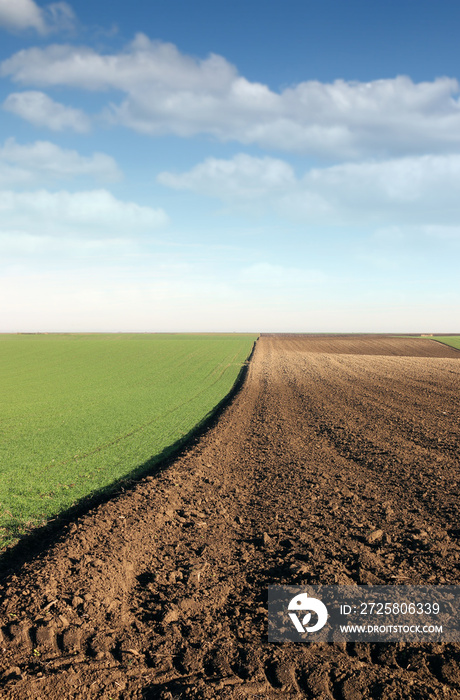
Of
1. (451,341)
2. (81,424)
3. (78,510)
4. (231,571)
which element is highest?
(451,341)

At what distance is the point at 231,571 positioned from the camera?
6.47 metres

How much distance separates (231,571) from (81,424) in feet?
43.1

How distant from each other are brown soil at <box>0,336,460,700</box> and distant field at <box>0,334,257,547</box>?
1.68 meters

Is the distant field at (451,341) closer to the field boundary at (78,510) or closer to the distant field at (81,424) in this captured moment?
the distant field at (81,424)

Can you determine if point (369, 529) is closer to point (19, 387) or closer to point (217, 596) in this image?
point (217, 596)

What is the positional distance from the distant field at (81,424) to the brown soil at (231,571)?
1.68 metres

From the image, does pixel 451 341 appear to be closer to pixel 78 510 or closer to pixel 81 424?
pixel 81 424

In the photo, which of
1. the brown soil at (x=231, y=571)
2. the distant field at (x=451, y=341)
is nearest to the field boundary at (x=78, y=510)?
the brown soil at (x=231, y=571)

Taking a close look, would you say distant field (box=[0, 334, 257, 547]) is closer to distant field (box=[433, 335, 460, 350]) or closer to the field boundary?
the field boundary

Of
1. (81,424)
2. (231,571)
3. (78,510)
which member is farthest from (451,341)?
(231,571)

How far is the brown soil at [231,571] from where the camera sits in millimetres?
4312

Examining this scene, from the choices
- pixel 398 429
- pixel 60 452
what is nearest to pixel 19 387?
pixel 60 452

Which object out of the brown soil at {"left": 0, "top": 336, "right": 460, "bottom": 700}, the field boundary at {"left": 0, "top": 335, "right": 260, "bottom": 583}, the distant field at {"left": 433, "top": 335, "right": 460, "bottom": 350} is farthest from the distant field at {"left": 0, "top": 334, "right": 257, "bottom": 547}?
the distant field at {"left": 433, "top": 335, "right": 460, "bottom": 350}

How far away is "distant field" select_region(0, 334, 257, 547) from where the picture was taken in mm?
10266
